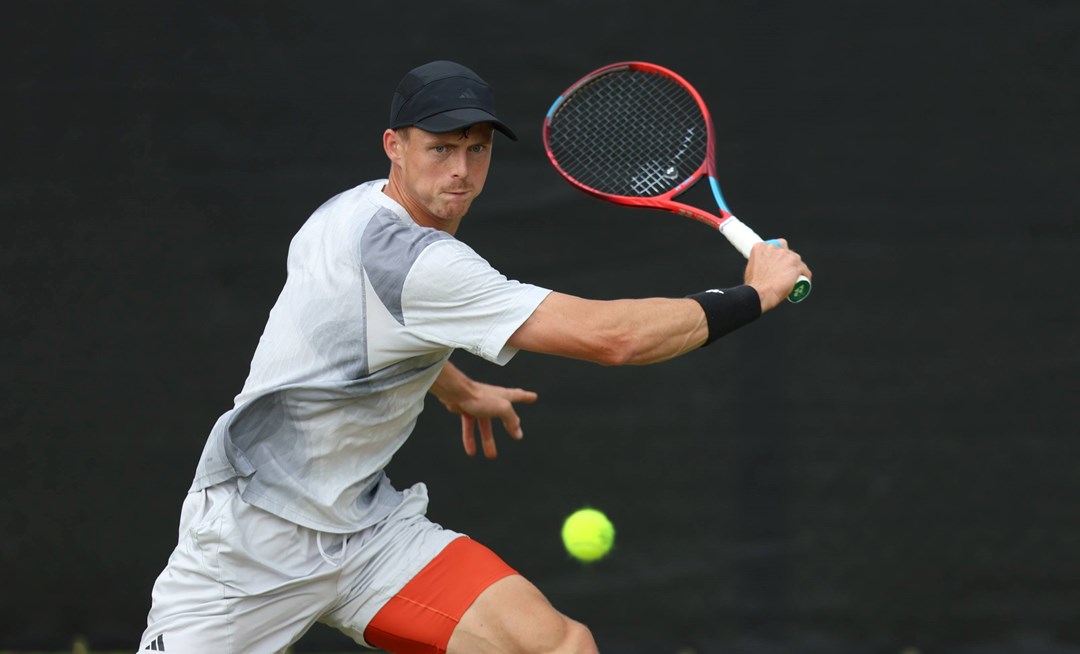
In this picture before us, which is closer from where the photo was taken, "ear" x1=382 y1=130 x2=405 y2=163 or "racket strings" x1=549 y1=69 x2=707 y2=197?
"ear" x1=382 y1=130 x2=405 y2=163

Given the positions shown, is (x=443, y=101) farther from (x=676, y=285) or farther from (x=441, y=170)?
(x=676, y=285)

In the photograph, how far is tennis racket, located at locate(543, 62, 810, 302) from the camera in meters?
3.43

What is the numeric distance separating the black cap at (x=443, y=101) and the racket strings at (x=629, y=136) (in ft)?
1.91

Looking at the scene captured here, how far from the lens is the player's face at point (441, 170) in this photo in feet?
9.51

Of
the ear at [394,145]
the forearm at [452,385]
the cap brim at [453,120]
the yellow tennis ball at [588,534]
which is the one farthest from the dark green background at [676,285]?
the cap brim at [453,120]

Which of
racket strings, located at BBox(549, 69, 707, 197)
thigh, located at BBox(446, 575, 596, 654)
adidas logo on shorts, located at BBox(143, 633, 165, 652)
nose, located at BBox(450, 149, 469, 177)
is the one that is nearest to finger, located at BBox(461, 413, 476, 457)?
thigh, located at BBox(446, 575, 596, 654)

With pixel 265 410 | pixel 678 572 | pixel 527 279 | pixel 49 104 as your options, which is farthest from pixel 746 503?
pixel 49 104

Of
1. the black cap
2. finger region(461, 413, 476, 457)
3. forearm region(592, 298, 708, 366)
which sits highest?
the black cap

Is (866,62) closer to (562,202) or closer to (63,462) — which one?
(562,202)

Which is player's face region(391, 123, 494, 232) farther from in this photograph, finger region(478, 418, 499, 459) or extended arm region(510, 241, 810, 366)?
finger region(478, 418, 499, 459)

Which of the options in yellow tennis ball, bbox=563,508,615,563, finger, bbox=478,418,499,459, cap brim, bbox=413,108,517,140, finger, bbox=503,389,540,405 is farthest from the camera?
yellow tennis ball, bbox=563,508,615,563

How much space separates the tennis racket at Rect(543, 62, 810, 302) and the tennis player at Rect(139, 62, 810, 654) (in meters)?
0.56

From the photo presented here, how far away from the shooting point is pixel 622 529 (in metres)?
4.29

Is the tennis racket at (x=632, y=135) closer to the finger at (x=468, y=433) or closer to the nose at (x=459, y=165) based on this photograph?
the nose at (x=459, y=165)
